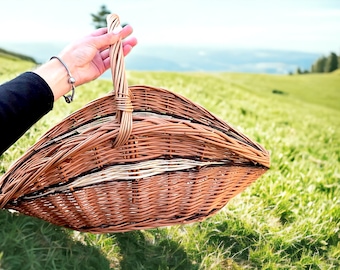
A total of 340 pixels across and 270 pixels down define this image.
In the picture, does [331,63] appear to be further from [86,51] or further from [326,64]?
[86,51]

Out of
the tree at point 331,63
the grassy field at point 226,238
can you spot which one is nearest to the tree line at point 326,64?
the tree at point 331,63

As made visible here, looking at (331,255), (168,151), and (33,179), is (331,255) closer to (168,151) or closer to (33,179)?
(168,151)

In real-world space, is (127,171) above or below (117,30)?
below

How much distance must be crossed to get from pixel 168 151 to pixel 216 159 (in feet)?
0.62

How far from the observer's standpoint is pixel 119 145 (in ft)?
4.64

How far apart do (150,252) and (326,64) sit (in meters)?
25.6

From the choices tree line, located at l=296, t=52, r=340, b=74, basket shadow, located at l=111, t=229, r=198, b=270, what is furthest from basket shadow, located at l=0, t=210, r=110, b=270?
tree line, located at l=296, t=52, r=340, b=74

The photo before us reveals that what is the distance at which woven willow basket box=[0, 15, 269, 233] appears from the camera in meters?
1.42

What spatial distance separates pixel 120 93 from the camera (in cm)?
145

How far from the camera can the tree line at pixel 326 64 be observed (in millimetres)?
25125

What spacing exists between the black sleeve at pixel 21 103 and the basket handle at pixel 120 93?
216mm

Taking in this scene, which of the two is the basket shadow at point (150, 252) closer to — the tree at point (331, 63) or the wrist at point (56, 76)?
the wrist at point (56, 76)

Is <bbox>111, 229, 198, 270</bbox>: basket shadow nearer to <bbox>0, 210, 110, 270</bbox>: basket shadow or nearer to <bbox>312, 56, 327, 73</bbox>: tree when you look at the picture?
<bbox>0, 210, 110, 270</bbox>: basket shadow

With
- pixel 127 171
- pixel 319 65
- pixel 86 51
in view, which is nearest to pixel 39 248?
pixel 127 171
